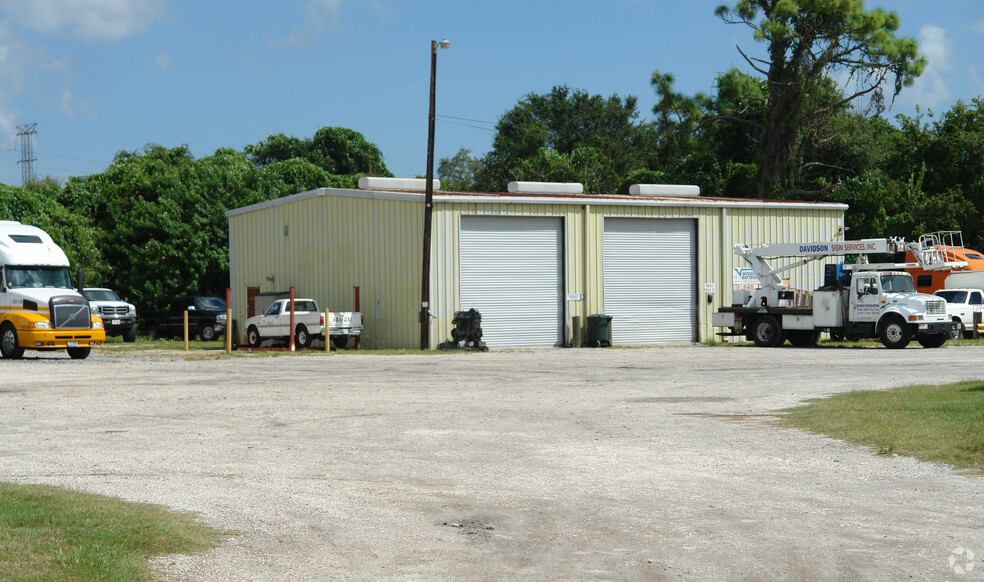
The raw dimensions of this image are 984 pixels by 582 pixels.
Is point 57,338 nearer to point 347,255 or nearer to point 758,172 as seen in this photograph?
point 347,255

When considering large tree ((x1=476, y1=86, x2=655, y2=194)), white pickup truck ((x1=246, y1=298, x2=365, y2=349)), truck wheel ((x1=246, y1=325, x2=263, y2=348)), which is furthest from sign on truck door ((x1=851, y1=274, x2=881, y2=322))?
large tree ((x1=476, y1=86, x2=655, y2=194))

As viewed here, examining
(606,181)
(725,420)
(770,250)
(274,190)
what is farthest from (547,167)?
(725,420)

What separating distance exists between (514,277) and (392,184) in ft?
20.9

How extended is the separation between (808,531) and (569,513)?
1.76 meters

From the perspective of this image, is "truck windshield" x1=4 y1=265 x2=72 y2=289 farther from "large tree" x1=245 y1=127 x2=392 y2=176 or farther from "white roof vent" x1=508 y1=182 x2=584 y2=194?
"large tree" x1=245 y1=127 x2=392 y2=176

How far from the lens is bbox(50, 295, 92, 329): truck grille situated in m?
28.0

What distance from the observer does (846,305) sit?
32.1 m

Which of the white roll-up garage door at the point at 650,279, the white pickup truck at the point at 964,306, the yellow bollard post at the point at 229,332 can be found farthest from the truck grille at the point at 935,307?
the yellow bollard post at the point at 229,332

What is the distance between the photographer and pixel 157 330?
44.5 metres

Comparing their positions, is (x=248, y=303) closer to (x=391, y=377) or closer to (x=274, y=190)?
(x=274, y=190)

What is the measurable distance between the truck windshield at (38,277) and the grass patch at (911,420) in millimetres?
20964

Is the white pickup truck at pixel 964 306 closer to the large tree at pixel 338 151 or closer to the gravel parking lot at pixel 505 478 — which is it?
the gravel parking lot at pixel 505 478

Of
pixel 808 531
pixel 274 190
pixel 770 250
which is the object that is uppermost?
→ pixel 274 190

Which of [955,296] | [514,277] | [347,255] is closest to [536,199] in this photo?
[514,277]
